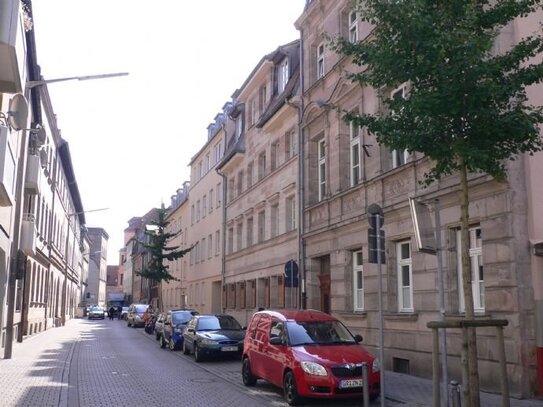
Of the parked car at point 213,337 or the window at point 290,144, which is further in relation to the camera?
the window at point 290,144

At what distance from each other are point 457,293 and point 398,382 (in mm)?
2440

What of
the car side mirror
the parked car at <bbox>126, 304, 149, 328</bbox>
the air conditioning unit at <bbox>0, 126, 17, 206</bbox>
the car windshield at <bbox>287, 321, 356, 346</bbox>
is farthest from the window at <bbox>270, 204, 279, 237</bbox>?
the parked car at <bbox>126, 304, 149, 328</bbox>

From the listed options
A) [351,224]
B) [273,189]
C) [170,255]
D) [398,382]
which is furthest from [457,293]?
[170,255]

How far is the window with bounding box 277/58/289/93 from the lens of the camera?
28.6 meters

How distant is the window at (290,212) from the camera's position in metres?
26.2

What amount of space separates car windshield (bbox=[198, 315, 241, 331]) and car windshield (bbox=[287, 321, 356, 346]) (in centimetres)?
890

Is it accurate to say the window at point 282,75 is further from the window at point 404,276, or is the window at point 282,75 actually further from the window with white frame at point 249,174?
the window at point 404,276

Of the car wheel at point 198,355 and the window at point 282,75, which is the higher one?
the window at point 282,75

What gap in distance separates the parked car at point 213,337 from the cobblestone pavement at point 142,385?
41 cm

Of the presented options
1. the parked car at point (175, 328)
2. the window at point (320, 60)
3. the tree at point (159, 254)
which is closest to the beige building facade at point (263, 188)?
the window at point (320, 60)

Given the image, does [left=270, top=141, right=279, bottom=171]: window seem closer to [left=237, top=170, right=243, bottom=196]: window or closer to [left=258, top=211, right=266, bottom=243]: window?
[left=258, top=211, right=266, bottom=243]: window

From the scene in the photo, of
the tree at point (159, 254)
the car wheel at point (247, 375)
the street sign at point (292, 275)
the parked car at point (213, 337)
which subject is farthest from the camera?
the tree at point (159, 254)

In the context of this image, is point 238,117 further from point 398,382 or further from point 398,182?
point 398,382

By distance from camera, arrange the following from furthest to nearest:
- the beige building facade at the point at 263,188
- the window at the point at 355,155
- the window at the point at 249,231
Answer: the window at the point at 249,231 → the beige building facade at the point at 263,188 → the window at the point at 355,155
